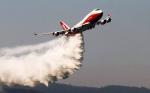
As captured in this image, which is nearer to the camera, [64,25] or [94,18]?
[94,18]

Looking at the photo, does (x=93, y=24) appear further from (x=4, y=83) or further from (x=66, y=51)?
(x=4, y=83)

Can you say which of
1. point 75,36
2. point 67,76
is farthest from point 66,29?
point 67,76

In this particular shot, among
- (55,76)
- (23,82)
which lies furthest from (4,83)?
(55,76)

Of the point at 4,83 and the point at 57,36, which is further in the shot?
the point at 4,83

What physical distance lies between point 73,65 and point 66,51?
5635mm

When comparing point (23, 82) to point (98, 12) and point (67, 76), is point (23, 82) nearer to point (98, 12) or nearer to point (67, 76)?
point (67, 76)

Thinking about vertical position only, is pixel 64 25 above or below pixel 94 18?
above

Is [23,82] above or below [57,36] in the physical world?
below

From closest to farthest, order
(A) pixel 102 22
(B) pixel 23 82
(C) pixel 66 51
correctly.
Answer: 1. (A) pixel 102 22
2. (C) pixel 66 51
3. (B) pixel 23 82

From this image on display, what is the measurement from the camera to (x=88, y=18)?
159 meters

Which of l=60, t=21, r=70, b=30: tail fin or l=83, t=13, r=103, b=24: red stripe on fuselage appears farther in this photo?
l=60, t=21, r=70, b=30: tail fin

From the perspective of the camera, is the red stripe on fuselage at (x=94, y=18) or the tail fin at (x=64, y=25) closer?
the red stripe on fuselage at (x=94, y=18)

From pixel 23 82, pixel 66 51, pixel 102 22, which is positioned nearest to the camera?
pixel 102 22

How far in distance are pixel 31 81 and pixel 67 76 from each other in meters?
16.1
